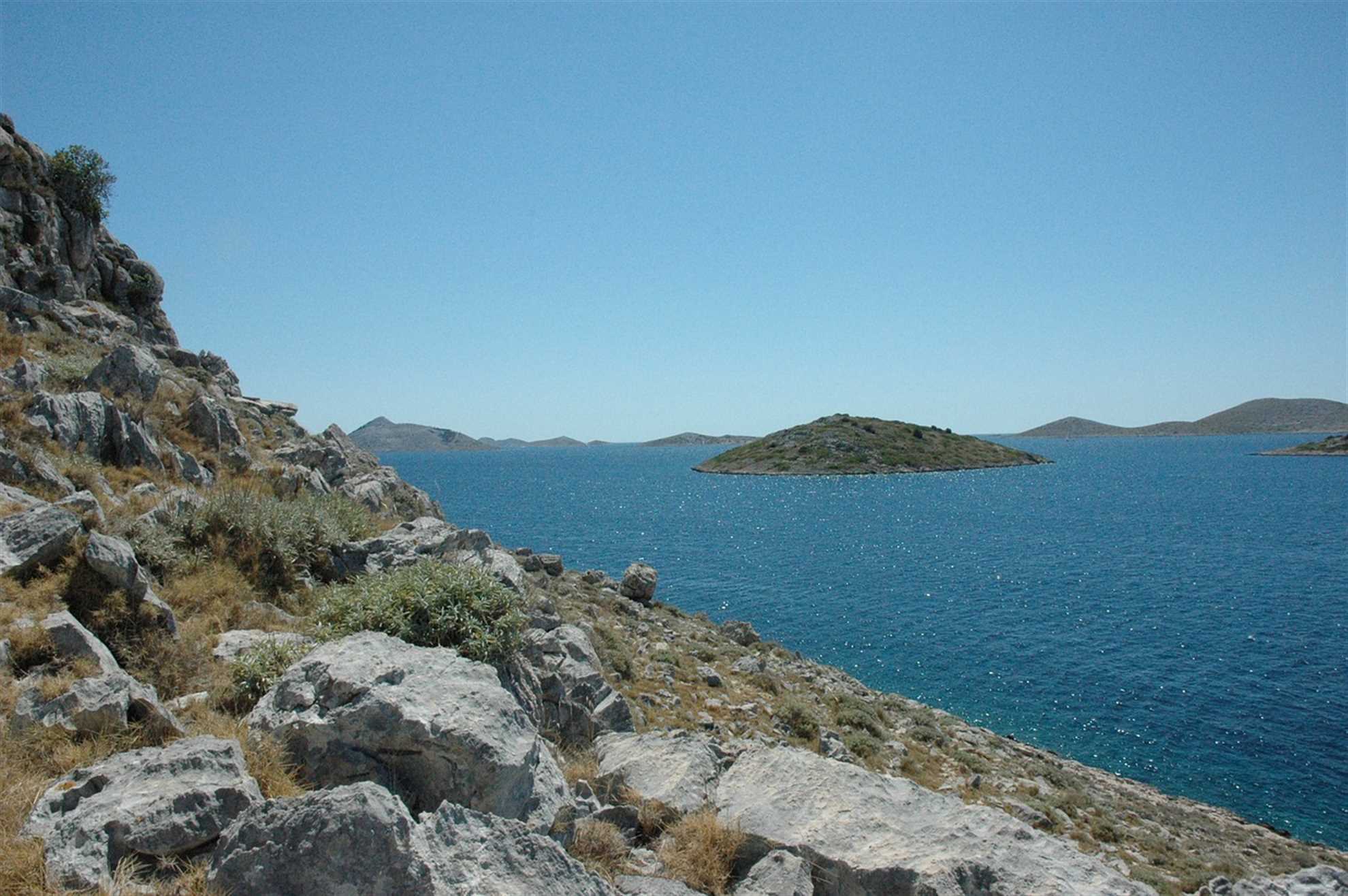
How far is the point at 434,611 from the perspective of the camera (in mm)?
12008

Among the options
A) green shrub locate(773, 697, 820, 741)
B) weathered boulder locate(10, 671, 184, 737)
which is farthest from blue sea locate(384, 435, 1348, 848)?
weathered boulder locate(10, 671, 184, 737)

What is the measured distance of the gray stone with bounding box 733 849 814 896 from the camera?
27.0ft

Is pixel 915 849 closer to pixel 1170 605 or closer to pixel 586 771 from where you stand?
pixel 586 771

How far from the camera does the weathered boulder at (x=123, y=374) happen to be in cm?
2041

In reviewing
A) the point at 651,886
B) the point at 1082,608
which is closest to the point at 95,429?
the point at 651,886

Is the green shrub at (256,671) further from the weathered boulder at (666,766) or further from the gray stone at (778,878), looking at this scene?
the gray stone at (778,878)

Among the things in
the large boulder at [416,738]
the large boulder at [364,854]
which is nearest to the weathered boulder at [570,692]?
the large boulder at [416,738]

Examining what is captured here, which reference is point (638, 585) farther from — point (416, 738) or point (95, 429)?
point (416, 738)

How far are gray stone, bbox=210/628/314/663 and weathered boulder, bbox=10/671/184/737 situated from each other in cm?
255

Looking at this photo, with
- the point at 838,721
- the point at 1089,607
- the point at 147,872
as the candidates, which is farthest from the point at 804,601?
the point at 147,872

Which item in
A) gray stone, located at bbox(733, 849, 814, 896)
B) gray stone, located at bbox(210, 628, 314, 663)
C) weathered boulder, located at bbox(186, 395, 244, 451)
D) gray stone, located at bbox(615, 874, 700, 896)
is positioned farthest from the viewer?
weathered boulder, located at bbox(186, 395, 244, 451)

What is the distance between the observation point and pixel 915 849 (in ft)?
28.1

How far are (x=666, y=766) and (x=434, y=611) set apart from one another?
470cm

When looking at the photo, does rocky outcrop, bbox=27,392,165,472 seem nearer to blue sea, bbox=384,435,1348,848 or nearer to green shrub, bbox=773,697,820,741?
green shrub, bbox=773,697,820,741
